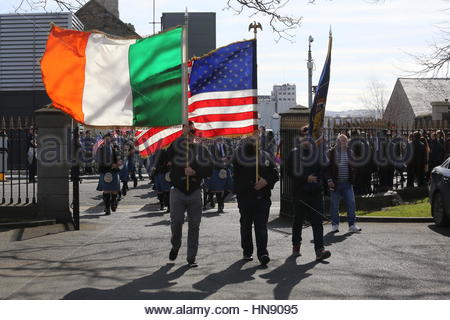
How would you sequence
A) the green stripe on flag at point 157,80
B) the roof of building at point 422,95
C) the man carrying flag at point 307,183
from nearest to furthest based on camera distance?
the green stripe on flag at point 157,80 → the man carrying flag at point 307,183 → the roof of building at point 422,95

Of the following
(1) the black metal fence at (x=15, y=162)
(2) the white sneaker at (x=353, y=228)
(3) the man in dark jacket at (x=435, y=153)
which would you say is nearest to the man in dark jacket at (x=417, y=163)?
(3) the man in dark jacket at (x=435, y=153)

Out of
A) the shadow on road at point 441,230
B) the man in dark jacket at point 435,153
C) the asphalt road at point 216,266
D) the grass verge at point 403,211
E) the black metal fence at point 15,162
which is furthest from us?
the man in dark jacket at point 435,153

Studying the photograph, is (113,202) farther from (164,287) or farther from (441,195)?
(164,287)

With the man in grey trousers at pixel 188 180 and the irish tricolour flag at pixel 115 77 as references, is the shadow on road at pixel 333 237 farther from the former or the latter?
the irish tricolour flag at pixel 115 77

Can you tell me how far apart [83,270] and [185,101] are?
2548mm

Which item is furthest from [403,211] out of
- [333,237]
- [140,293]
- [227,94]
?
[140,293]

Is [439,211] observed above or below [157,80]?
below

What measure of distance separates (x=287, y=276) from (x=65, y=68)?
158 inches

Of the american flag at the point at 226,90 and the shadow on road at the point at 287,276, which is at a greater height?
the american flag at the point at 226,90

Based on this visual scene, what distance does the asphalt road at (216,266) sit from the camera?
25.7 ft

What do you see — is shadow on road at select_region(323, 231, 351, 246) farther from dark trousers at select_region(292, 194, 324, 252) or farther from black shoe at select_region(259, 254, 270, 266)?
black shoe at select_region(259, 254, 270, 266)

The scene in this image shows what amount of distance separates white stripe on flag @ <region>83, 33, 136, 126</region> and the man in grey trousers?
83 centimetres

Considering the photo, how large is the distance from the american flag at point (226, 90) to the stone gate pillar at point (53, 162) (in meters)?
4.19

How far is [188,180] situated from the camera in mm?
9414
